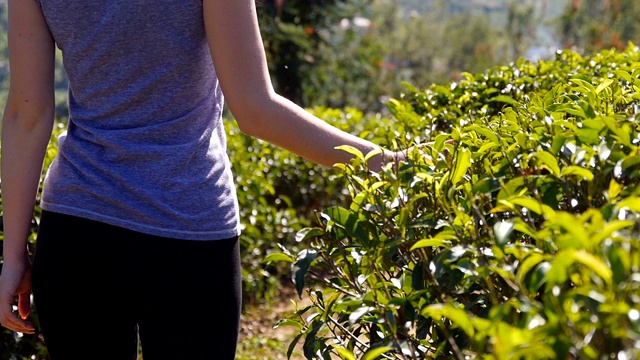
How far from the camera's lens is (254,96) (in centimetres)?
181

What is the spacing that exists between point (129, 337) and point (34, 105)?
1.77ft

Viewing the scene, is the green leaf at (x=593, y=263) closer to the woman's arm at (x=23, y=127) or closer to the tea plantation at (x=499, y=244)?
the tea plantation at (x=499, y=244)

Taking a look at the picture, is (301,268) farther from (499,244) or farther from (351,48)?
(351,48)

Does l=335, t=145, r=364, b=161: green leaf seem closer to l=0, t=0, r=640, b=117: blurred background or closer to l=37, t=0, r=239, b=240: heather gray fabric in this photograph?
l=37, t=0, r=239, b=240: heather gray fabric

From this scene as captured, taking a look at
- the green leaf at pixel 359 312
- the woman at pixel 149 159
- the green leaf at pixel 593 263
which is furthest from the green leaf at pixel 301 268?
the green leaf at pixel 593 263

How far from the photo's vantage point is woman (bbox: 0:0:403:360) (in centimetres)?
181

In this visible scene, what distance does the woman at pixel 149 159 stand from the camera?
181 centimetres

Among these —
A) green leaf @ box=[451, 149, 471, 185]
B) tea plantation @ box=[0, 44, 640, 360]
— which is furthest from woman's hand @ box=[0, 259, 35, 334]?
green leaf @ box=[451, 149, 471, 185]

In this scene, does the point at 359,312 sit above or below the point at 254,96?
below

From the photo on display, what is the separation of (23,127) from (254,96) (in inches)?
21.0

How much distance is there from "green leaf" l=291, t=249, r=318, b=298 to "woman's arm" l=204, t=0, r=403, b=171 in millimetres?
269

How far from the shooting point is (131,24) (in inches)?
70.9

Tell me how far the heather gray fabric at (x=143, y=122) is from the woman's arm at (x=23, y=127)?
0.06m

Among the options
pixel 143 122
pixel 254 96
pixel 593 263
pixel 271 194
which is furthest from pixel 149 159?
pixel 271 194
